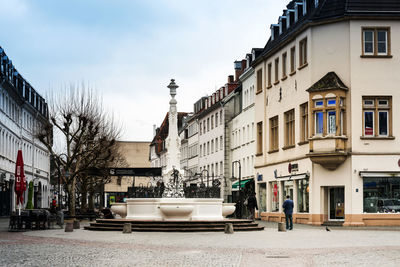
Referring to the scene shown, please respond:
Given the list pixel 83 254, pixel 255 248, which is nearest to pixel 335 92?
pixel 255 248

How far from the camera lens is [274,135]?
5294 cm

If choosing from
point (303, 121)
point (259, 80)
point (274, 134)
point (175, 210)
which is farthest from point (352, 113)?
point (259, 80)

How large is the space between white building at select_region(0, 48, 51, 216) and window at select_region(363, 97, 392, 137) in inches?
1088

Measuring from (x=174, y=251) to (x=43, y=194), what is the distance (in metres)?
71.8

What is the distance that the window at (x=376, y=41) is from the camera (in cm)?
4222

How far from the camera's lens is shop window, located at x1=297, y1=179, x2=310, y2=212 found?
4528 cm

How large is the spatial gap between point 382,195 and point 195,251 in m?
22.2

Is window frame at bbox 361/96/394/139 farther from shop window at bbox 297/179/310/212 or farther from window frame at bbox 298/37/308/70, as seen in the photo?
shop window at bbox 297/179/310/212

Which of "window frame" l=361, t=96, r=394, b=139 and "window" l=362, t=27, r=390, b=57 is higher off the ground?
"window" l=362, t=27, r=390, b=57

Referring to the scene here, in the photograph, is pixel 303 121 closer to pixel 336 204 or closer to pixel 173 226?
pixel 336 204

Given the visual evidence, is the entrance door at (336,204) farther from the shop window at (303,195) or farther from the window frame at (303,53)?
the window frame at (303,53)

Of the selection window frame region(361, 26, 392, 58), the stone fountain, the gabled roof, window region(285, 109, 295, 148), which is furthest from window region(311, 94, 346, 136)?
the stone fountain

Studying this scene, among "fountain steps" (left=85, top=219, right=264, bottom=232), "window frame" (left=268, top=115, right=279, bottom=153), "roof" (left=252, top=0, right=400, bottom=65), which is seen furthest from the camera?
"window frame" (left=268, top=115, right=279, bottom=153)

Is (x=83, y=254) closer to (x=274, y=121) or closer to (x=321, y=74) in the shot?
(x=321, y=74)
